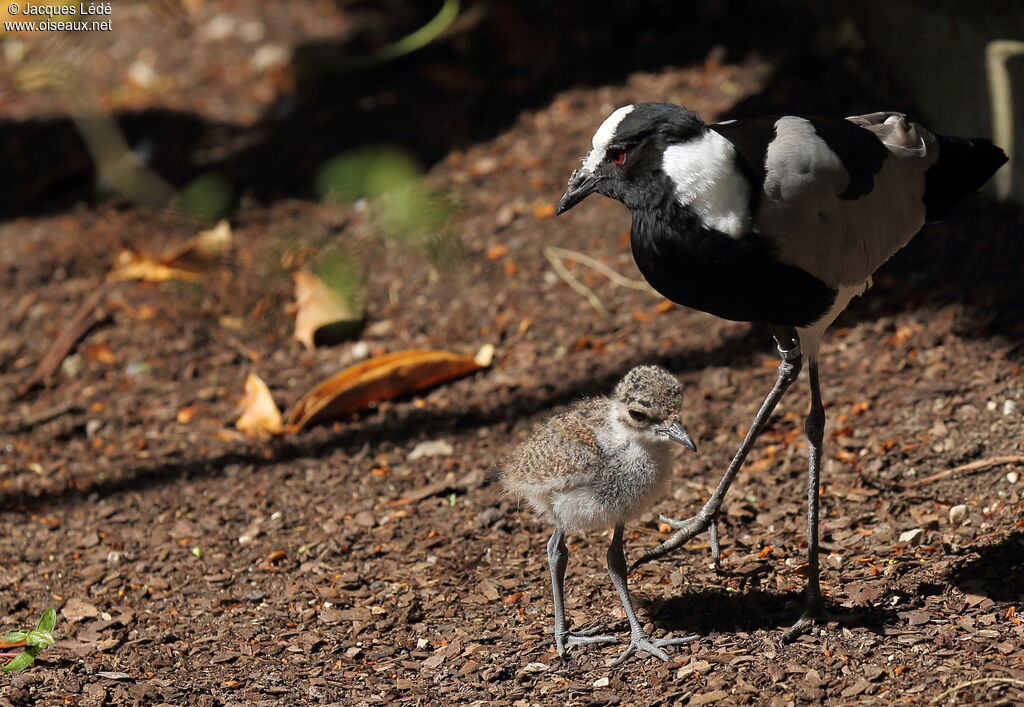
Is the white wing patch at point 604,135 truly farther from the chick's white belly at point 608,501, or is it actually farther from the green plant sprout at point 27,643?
the green plant sprout at point 27,643

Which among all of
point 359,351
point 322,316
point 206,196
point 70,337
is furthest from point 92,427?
point 206,196

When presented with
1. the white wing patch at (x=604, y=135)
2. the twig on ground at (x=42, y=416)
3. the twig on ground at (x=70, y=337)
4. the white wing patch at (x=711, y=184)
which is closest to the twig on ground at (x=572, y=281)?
the white wing patch at (x=604, y=135)

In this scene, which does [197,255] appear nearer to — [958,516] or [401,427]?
[401,427]

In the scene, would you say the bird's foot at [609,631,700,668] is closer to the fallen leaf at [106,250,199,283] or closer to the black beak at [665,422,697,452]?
the black beak at [665,422,697,452]

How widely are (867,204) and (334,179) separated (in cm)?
410

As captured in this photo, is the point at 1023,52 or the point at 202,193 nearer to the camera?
the point at 1023,52

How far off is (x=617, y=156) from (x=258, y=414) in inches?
102

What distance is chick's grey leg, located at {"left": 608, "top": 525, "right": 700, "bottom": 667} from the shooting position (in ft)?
12.6

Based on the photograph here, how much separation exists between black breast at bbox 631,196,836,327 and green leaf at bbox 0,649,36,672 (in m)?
2.50

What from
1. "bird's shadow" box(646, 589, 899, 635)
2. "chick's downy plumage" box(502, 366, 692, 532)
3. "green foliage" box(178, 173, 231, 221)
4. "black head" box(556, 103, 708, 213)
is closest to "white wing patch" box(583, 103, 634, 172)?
"black head" box(556, 103, 708, 213)

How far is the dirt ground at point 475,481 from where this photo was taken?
12.6 ft

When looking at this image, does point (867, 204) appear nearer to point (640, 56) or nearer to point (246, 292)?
point (246, 292)

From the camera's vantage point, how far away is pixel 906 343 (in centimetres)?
538

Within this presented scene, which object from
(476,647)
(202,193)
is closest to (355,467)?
(476,647)
